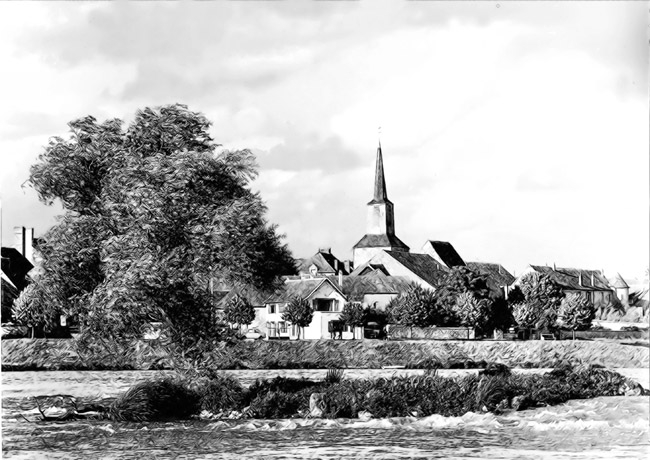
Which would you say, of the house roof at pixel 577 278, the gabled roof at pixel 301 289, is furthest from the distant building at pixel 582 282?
the gabled roof at pixel 301 289

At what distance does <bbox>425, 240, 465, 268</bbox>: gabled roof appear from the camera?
694 inches

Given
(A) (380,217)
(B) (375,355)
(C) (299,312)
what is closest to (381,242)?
(A) (380,217)

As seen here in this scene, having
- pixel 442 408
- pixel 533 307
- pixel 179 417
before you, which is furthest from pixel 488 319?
pixel 179 417

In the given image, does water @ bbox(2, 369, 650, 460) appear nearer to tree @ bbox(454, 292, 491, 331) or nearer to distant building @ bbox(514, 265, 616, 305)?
distant building @ bbox(514, 265, 616, 305)

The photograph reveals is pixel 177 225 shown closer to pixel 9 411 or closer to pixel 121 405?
pixel 121 405

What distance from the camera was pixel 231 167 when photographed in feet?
45.5

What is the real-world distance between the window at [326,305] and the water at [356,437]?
17392mm

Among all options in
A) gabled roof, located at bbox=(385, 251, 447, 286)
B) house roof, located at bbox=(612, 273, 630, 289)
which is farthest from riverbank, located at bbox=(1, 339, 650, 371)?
gabled roof, located at bbox=(385, 251, 447, 286)

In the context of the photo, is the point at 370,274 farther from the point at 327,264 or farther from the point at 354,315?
the point at 327,264

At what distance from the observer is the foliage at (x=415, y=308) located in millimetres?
26141

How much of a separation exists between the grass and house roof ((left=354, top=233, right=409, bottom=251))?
2.17 m

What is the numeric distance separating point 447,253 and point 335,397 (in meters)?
5.67

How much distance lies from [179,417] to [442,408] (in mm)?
3789

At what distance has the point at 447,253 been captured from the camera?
768 inches
